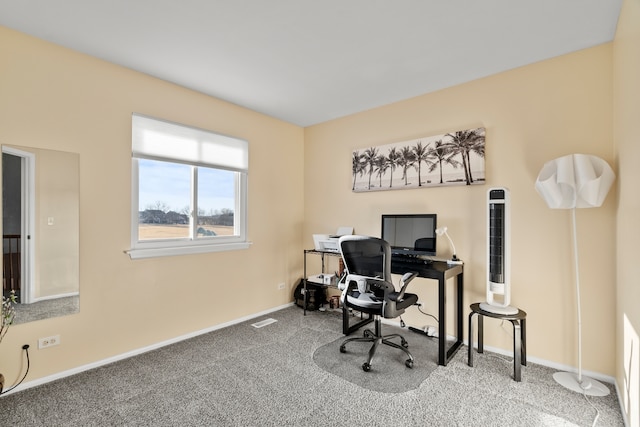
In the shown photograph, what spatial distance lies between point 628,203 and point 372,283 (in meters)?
1.78

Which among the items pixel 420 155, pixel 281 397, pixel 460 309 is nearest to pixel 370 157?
pixel 420 155

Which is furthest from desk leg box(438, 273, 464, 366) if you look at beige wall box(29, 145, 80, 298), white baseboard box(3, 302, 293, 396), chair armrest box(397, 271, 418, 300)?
beige wall box(29, 145, 80, 298)

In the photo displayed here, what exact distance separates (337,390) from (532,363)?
180 centimetres

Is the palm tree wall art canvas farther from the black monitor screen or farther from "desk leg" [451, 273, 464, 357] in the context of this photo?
"desk leg" [451, 273, 464, 357]

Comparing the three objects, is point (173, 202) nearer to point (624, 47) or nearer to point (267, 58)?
point (267, 58)

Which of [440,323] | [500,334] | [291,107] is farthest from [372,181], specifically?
[500,334]

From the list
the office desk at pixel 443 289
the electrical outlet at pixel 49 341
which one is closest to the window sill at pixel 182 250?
the electrical outlet at pixel 49 341

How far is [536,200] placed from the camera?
2.64 m

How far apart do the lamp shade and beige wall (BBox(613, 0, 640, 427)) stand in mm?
102

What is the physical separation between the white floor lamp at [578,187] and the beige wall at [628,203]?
0.36 ft

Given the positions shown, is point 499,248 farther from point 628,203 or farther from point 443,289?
point 628,203

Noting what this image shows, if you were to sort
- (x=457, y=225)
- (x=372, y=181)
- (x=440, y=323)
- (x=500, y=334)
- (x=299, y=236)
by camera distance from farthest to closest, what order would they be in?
(x=299, y=236)
(x=372, y=181)
(x=457, y=225)
(x=500, y=334)
(x=440, y=323)

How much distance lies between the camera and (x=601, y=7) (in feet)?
6.48

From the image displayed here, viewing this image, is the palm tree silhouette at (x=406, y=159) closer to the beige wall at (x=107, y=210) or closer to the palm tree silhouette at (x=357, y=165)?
the palm tree silhouette at (x=357, y=165)
